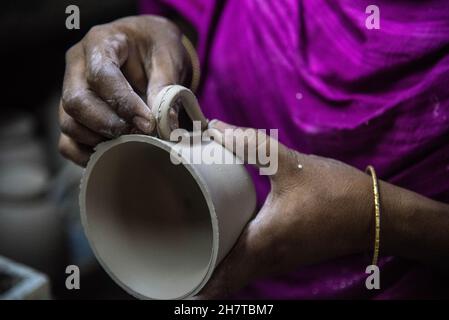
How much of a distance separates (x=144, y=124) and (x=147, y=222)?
18 cm

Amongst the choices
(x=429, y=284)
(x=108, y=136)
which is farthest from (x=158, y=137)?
(x=429, y=284)

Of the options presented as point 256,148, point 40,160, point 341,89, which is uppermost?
point 40,160

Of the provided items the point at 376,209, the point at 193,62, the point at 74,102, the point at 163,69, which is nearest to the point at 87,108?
the point at 74,102

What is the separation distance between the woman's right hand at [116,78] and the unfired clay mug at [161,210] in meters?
0.03

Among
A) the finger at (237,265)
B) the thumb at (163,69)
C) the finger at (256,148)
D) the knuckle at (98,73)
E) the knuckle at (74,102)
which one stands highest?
the thumb at (163,69)

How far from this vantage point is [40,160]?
1.32 meters

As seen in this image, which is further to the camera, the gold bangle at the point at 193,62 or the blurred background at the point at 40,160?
the blurred background at the point at 40,160

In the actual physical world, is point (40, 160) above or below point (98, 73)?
above

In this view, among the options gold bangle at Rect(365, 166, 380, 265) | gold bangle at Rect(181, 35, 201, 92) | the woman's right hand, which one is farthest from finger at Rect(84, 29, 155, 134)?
gold bangle at Rect(365, 166, 380, 265)

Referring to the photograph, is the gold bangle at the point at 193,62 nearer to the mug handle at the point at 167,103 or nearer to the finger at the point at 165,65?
the finger at the point at 165,65

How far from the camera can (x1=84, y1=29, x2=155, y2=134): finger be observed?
1.69 ft

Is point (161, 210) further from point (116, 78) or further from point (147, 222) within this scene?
point (116, 78)

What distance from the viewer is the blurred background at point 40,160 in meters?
1.15

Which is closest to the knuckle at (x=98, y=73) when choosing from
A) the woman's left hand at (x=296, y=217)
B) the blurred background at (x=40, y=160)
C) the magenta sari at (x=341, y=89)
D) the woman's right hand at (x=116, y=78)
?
the woman's right hand at (x=116, y=78)
